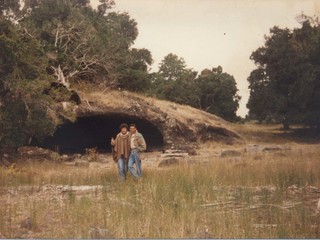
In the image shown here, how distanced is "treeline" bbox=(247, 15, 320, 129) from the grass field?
18889mm

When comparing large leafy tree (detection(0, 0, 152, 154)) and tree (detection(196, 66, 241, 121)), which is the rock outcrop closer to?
large leafy tree (detection(0, 0, 152, 154))

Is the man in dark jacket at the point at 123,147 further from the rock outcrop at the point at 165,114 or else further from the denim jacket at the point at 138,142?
the rock outcrop at the point at 165,114

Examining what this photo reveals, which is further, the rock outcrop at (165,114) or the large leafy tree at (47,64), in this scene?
the rock outcrop at (165,114)

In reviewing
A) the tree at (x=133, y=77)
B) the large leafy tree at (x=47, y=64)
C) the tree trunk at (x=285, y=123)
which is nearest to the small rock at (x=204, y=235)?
the large leafy tree at (x=47, y=64)

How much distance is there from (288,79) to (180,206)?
995 inches

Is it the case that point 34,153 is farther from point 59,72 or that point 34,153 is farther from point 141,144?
point 141,144

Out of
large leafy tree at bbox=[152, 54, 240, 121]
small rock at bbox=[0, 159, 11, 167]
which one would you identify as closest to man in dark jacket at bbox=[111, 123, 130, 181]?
small rock at bbox=[0, 159, 11, 167]

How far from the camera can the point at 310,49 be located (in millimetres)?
28516

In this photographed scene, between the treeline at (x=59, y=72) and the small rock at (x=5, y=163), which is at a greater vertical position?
the treeline at (x=59, y=72)

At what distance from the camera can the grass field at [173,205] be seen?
6.21 metres

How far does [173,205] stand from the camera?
7.28m

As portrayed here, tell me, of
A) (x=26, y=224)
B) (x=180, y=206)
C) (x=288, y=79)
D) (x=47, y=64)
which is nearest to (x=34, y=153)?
(x=47, y=64)

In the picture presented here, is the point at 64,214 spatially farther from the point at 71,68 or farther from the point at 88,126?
the point at 88,126

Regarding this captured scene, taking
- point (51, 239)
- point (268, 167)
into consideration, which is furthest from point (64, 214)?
point (268, 167)
